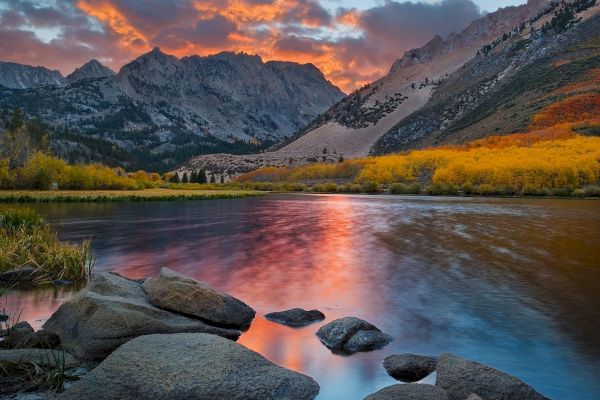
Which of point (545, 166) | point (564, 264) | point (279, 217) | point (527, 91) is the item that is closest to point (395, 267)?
point (564, 264)

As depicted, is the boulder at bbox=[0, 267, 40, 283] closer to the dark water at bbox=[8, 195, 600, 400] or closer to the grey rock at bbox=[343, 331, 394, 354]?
the dark water at bbox=[8, 195, 600, 400]

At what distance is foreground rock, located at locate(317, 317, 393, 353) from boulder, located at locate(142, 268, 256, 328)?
275 cm

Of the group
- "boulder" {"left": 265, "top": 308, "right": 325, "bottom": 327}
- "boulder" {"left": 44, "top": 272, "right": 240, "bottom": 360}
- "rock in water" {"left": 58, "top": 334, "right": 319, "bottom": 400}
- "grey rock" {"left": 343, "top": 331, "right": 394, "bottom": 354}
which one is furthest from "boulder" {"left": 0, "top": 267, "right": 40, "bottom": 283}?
"grey rock" {"left": 343, "top": 331, "right": 394, "bottom": 354}

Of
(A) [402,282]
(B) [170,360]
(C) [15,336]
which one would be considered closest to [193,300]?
(C) [15,336]

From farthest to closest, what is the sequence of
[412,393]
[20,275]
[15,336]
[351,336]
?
[20,275] → [351,336] → [15,336] → [412,393]

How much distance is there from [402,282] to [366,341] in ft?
34.3

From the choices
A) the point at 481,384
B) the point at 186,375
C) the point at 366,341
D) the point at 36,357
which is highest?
the point at 186,375

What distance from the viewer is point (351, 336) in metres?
13.5

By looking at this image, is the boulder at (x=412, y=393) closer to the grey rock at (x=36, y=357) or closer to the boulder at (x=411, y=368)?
the boulder at (x=411, y=368)

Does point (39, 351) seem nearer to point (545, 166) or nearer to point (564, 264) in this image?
point (564, 264)

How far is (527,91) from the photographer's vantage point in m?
191

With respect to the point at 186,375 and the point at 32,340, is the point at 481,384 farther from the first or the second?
the point at 32,340

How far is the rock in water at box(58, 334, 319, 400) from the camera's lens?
26.0ft

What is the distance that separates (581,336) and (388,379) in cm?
740
